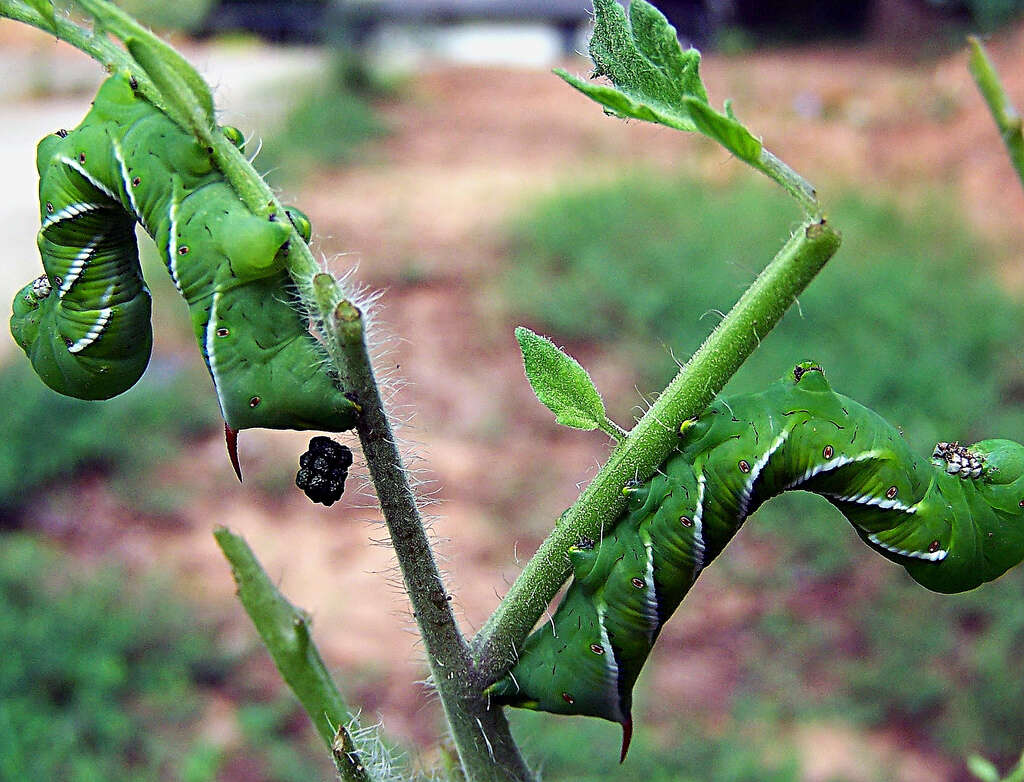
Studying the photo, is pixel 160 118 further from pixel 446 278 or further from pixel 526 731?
pixel 446 278

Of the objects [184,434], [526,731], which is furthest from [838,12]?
[526,731]

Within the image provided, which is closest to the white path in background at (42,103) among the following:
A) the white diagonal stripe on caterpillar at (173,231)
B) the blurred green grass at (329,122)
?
the blurred green grass at (329,122)

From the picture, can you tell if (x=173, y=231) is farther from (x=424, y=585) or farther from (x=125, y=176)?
(x=424, y=585)

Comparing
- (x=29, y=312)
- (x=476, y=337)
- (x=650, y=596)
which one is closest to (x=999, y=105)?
(x=650, y=596)

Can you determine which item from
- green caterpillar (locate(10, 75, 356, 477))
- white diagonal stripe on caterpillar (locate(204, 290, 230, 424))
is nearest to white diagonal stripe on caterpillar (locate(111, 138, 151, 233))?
green caterpillar (locate(10, 75, 356, 477))

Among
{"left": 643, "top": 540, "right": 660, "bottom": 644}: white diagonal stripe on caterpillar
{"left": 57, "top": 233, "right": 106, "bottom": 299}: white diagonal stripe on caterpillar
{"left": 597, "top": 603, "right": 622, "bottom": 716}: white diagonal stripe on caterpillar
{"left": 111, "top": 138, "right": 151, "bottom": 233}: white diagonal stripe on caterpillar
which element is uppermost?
{"left": 111, "top": 138, "right": 151, "bottom": 233}: white diagonal stripe on caterpillar

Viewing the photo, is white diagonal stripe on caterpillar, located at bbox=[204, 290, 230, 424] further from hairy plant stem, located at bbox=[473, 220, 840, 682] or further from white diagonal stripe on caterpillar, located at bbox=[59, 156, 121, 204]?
hairy plant stem, located at bbox=[473, 220, 840, 682]

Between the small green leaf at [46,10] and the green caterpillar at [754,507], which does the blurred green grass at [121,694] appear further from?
the small green leaf at [46,10]

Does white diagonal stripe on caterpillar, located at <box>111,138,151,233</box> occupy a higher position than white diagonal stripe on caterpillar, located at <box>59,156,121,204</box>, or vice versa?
white diagonal stripe on caterpillar, located at <box>111,138,151,233</box>
